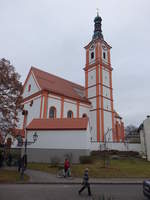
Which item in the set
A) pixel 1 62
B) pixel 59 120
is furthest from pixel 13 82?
pixel 59 120

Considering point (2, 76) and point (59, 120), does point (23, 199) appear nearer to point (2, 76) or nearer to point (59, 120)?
point (2, 76)

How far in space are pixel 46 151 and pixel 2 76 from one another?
10.3 metres

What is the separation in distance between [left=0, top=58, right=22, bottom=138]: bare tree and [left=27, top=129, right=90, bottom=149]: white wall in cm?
554

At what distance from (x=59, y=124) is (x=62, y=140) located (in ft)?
7.61

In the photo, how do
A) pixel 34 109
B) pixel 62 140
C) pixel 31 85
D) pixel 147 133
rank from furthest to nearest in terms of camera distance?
pixel 31 85, pixel 34 109, pixel 147 133, pixel 62 140

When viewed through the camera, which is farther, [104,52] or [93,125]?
[104,52]

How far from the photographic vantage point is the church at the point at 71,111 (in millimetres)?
21375

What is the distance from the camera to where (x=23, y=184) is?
37.9 ft

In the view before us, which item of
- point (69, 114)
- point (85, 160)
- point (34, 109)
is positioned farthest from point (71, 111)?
point (85, 160)

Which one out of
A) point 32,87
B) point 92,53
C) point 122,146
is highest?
point 92,53

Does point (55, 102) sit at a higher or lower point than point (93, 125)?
higher

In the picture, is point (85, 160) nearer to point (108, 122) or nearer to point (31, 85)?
point (108, 122)

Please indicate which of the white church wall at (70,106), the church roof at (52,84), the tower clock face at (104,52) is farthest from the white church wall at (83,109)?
the tower clock face at (104,52)

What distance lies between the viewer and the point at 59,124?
2291 cm
